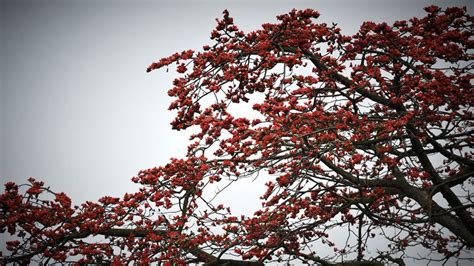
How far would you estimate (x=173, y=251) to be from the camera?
12.1ft

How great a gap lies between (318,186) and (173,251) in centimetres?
196

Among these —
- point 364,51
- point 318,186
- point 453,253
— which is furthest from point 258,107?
point 453,253

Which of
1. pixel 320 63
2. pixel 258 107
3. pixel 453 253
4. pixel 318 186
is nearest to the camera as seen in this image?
pixel 258 107

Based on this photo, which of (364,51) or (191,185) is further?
(364,51)

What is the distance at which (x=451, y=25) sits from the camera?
179 inches

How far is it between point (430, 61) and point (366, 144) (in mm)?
1321

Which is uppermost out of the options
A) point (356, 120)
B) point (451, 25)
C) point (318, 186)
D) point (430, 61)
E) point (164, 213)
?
point (451, 25)

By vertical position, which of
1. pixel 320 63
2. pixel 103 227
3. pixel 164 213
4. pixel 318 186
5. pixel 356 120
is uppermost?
pixel 320 63

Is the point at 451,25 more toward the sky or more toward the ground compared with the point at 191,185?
more toward the sky

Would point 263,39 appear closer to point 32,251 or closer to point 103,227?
point 103,227

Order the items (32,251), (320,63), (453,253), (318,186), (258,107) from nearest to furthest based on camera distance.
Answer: (32,251), (258,107), (318,186), (320,63), (453,253)

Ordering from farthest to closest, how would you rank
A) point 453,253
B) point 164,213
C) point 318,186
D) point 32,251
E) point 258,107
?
point 453,253 < point 318,186 < point 164,213 < point 258,107 < point 32,251

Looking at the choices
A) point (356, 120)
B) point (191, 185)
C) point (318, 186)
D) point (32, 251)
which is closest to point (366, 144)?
point (356, 120)

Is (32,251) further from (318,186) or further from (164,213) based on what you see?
(318,186)
